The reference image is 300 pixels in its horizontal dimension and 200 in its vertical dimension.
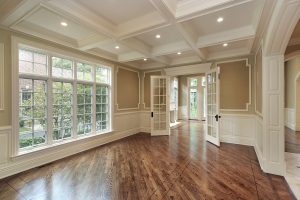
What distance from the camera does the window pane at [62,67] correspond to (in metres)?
3.61

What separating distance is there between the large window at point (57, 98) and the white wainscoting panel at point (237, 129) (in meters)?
3.85

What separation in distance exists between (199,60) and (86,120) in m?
4.02

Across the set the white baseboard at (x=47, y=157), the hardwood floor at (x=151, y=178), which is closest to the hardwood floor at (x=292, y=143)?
the hardwood floor at (x=151, y=178)

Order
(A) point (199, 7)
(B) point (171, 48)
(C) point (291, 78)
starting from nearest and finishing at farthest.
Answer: (A) point (199, 7), (B) point (171, 48), (C) point (291, 78)

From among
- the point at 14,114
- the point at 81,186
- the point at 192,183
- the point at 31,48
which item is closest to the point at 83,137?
the point at 14,114

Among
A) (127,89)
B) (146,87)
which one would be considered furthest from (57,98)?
(146,87)

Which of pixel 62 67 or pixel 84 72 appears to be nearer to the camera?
pixel 62 67

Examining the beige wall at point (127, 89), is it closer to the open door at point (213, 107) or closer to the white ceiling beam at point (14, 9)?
the open door at point (213, 107)

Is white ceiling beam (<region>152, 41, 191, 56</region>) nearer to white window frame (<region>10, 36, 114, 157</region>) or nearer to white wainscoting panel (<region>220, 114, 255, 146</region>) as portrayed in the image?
white window frame (<region>10, 36, 114, 157</region>)

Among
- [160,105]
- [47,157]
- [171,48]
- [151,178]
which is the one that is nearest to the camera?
[151,178]

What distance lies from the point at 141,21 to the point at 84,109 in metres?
2.82

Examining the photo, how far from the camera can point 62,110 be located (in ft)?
12.4

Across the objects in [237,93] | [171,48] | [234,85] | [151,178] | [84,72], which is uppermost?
[171,48]

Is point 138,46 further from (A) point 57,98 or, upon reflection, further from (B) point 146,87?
(B) point 146,87
